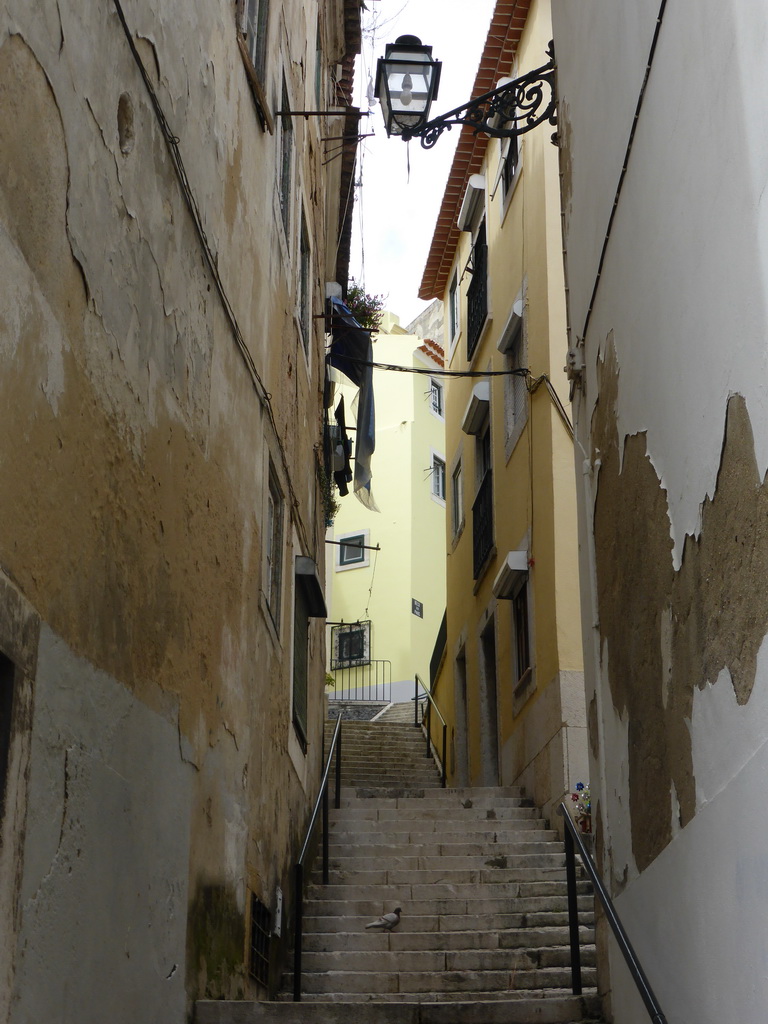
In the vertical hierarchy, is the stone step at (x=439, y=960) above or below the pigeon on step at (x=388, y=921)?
below

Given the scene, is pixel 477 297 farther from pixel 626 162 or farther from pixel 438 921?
pixel 626 162

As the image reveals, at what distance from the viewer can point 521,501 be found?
1393 centimetres

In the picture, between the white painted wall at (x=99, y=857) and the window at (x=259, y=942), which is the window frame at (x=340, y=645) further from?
the white painted wall at (x=99, y=857)

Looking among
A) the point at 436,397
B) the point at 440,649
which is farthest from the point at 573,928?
the point at 436,397

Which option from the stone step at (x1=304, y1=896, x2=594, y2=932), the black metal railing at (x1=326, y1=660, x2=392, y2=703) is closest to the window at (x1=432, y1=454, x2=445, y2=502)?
the black metal railing at (x1=326, y1=660, x2=392, y2=703)

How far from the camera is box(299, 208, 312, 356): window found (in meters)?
11.8

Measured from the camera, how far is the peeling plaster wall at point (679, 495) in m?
3.73

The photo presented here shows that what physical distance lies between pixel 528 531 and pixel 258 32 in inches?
246

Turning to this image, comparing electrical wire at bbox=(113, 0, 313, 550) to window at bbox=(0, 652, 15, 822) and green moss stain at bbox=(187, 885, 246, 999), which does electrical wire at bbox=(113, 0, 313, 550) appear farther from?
green moss stain at bbox=(187, 885, 246, 999)

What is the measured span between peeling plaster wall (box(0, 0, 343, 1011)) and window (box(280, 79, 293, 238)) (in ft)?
5.59

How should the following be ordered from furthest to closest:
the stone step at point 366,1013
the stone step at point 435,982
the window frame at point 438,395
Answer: the window frame at point 438,395 → the stone step at point 435,982 → the stone step at point 366,1013

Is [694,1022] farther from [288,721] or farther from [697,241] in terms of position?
[288,721]

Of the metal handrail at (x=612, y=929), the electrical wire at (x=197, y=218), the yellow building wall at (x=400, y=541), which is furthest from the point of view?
the yellow building wall at (x=400, y=541)

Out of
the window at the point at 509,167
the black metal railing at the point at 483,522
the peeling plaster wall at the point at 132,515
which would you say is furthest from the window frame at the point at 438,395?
the peeling plaster wall at the point at 132,515
